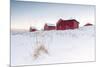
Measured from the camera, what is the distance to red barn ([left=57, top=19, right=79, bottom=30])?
7.73 ft

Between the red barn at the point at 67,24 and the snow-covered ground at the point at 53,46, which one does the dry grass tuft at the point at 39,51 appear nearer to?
the snow-covered ground at the point at 53,46

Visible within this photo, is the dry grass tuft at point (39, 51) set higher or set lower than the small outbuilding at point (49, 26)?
lower

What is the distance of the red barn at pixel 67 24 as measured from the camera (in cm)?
236

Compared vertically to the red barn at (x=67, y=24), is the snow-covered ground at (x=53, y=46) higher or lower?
lower

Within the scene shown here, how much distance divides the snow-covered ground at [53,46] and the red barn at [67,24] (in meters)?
0.05

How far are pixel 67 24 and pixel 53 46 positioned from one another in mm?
308

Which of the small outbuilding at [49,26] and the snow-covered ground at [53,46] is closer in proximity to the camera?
the snow-covered ground at [53,46]

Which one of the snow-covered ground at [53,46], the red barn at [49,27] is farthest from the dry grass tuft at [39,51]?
the red barn at [49,27]

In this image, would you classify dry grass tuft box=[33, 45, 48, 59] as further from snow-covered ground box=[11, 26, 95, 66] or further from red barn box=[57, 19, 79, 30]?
red barn box=[57, 19, 79, 30]

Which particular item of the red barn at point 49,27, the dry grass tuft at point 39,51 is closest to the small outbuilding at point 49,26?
the red barn at point 49,27

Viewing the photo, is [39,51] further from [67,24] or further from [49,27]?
[67,24]

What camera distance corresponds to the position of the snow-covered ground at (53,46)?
2.20 metres

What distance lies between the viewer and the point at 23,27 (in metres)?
2.23

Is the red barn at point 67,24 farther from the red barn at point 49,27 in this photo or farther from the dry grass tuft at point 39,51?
the dry grass tuft at point 39,51
